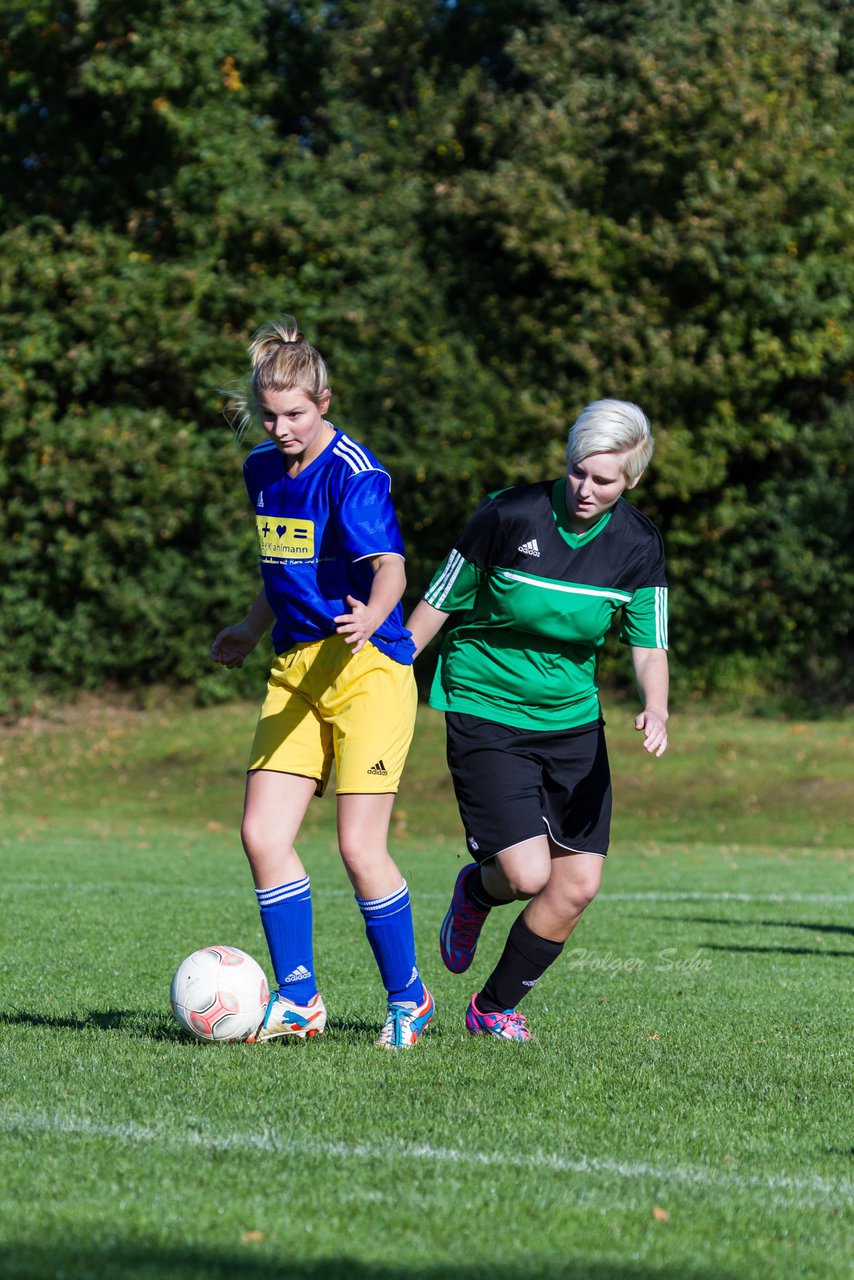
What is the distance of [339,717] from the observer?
206 inches

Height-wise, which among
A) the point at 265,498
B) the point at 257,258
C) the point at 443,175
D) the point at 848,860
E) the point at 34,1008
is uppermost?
the point at 443,175

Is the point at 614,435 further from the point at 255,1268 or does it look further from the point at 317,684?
the point at 255,1268

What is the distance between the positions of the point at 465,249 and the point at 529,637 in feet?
70.9

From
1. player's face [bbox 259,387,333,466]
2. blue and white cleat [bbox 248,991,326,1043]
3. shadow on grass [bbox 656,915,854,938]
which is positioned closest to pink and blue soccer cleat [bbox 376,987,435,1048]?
blue and white cleat [bbox 248,991,326,1043]

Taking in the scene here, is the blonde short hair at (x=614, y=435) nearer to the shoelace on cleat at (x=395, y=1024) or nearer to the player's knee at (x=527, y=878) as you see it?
the player's knee at (x=527, y=878)

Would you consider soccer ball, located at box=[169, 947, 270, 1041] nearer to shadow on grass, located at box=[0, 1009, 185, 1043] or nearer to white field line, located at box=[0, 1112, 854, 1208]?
shadow on grass, located at box=[0, 1009, 185, 1043]

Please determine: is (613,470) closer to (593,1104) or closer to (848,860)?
(593,1104)

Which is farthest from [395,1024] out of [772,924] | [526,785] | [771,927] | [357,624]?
[772,924]

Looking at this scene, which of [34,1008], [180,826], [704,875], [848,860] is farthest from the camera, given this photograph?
[180,826]

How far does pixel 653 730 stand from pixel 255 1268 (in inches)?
107

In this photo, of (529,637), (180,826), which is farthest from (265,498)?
(180,826)

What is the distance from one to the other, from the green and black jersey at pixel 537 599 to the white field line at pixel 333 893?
584 centimetres

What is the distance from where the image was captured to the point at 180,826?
18.9 metres

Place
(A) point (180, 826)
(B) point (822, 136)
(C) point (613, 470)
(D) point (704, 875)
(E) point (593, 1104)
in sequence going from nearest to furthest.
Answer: (E) point (593, 1104) < (C) point (613, 470) < (D) point (704, 875) < (A) point (180, 826) < (B) point (822, 136)
